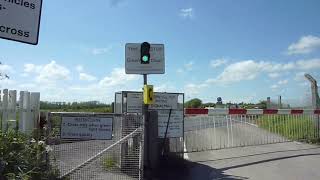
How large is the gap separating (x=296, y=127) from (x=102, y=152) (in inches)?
540

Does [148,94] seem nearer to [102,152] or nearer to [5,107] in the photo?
[102,152]

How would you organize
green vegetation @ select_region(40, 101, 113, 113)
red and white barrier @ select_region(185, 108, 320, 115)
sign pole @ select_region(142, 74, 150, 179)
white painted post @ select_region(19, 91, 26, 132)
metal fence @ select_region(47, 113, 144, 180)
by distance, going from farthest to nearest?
green vegetation @ select_region(40, 101, 113, 113), red and white barrier @ select_region(185, 108, 320, 115), sign pole @ select_region(142, 74, 150, 179), white painted post @ select_region(19, 91, 26, 132), metal fence @ select_region(47, 113, 144, 180)

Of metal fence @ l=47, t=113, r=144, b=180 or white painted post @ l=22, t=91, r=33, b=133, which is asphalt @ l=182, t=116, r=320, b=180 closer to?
metal fence @ l=47, t=113, r=144, b=180

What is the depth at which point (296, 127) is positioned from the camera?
2255 centimetres

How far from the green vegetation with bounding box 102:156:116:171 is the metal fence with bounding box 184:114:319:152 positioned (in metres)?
7.37

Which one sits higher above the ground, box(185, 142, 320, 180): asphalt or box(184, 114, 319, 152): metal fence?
box(184, 114, 319, 152): metal fence

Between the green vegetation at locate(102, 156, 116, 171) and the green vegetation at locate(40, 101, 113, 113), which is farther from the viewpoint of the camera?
the green vegetation at locate(40, 101, 113, 113)

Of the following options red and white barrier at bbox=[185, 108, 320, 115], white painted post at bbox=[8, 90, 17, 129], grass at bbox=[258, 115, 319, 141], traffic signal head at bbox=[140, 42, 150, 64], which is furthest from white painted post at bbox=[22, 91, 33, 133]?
grass at bbox=[258, 115, 319, 141]

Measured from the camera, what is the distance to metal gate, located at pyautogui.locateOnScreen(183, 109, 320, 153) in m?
19.3

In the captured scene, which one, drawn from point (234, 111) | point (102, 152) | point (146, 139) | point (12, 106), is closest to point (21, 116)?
point (12, 106)

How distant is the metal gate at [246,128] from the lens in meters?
19.3

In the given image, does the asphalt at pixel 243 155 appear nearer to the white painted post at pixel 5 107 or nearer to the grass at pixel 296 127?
the grass at pixel 296 127

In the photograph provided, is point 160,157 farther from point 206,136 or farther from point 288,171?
point 206,136

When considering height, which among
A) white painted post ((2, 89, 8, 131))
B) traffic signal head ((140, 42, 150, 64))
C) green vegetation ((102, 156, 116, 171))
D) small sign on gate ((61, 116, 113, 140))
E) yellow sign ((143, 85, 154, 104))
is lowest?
green vegetation ((102, 156, 116, 171))
